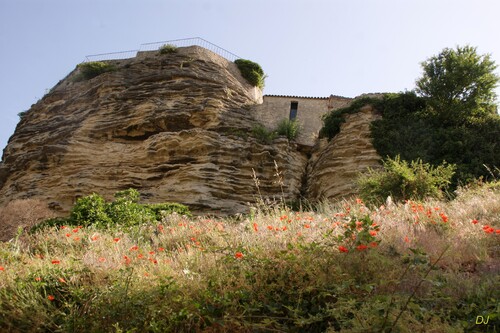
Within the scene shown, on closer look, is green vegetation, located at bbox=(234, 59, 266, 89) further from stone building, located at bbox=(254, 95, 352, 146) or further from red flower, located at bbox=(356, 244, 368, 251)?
red flower, located at bbox=(356, 244, 368, 251)

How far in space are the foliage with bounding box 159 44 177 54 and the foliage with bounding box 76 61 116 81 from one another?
289 centimetres

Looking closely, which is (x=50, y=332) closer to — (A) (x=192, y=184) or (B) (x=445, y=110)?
(A) (x=192, y=184)

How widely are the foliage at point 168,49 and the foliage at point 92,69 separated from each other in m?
2.89

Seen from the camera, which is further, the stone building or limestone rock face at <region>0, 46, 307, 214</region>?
the stone building

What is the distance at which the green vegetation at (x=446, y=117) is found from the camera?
16.1 meters

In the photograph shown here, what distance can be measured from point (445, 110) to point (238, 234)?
1416 centimetres

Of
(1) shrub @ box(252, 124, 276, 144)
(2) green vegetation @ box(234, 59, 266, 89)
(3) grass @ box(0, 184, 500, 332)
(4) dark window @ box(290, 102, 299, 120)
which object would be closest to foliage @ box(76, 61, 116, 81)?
(2) green vegetation @ box(234, 59, 266, 89)

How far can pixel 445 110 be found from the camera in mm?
17891

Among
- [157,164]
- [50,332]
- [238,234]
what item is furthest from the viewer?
[157,164]

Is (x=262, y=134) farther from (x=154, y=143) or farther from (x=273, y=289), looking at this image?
(x=273, y=289)

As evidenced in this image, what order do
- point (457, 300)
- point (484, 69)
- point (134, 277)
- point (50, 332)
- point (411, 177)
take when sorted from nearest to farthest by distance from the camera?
point (457, 300), point (50, 332), point (134, 277), point (411, 177), point (484, 69)

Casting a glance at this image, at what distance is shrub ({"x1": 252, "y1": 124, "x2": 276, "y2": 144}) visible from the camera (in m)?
20.6

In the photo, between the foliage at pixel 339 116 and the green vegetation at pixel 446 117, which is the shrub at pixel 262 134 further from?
the green vegetation at pixel 446 117

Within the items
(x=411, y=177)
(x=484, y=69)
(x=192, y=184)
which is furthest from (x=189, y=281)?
(x=484, y=69)
